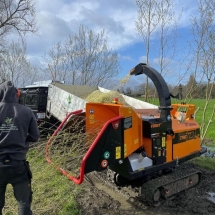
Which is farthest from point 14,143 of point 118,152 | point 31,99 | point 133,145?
point 31,99

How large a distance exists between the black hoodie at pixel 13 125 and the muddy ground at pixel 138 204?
1664 mm

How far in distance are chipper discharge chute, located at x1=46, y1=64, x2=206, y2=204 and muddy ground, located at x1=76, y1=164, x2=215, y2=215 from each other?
0.56 ft

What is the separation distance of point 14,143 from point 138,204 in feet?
8.08

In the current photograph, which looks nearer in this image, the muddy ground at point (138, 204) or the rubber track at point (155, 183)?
the rubber track at point (155, 183)

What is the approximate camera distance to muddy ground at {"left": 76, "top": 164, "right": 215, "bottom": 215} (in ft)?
12.9

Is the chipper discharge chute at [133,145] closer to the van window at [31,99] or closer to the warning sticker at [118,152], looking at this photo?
the warning sticker at [118,152]

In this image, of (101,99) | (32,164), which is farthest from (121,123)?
(101,99)

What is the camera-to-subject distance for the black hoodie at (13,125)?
2688mm

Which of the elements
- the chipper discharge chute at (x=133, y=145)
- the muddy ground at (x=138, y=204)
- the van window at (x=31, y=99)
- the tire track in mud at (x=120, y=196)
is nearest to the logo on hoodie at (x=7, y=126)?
the chipper discharge chute at (x=133, y=145)

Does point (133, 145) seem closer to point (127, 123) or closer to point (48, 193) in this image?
point (127, 123)

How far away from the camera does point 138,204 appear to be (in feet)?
13.8

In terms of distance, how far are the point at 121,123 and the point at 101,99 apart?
13.6 ft

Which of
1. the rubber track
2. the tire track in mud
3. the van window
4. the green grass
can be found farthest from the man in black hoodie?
the van window

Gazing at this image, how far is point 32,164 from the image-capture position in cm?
478
